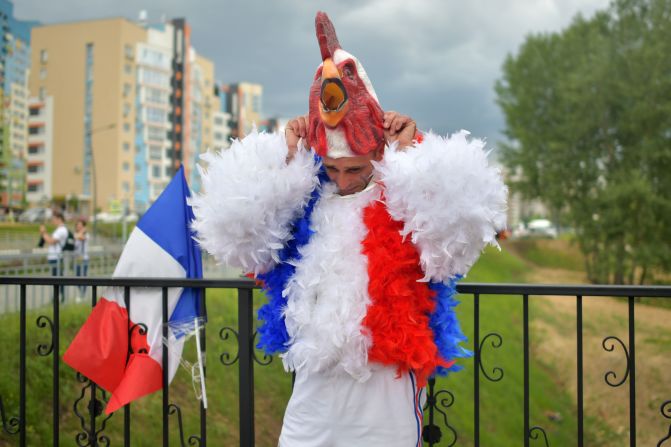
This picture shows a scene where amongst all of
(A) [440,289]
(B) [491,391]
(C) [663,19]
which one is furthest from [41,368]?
(C) [663,19]

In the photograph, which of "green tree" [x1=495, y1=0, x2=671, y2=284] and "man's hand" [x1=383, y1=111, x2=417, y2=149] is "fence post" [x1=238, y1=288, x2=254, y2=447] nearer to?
"man's hand" [x1=383, y1=111, x2=417, y2=149]

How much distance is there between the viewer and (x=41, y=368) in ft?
17.9

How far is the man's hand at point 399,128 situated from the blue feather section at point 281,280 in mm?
259

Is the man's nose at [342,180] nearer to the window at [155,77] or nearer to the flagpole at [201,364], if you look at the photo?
the flagpole at [201,364]

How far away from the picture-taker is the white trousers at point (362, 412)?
6.14 feet

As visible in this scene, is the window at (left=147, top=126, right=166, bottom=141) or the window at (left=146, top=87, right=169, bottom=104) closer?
the window at (left=146, top=87, right=169, bottom=104)

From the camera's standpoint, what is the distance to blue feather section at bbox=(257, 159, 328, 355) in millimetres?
2055

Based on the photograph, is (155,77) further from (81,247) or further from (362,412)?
(362,412)

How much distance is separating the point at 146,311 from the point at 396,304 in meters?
1.16

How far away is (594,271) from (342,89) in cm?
2451

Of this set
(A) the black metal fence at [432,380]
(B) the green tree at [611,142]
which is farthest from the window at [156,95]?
(A) the black metal fence at [432,380]

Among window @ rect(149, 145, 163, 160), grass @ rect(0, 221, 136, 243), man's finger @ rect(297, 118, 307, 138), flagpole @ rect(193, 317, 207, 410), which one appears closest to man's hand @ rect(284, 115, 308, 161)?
man's finger @ rect(297, 118, 307, 138)

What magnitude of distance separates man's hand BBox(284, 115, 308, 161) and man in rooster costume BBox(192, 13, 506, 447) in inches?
0.5

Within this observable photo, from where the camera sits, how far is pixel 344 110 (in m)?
1.90
